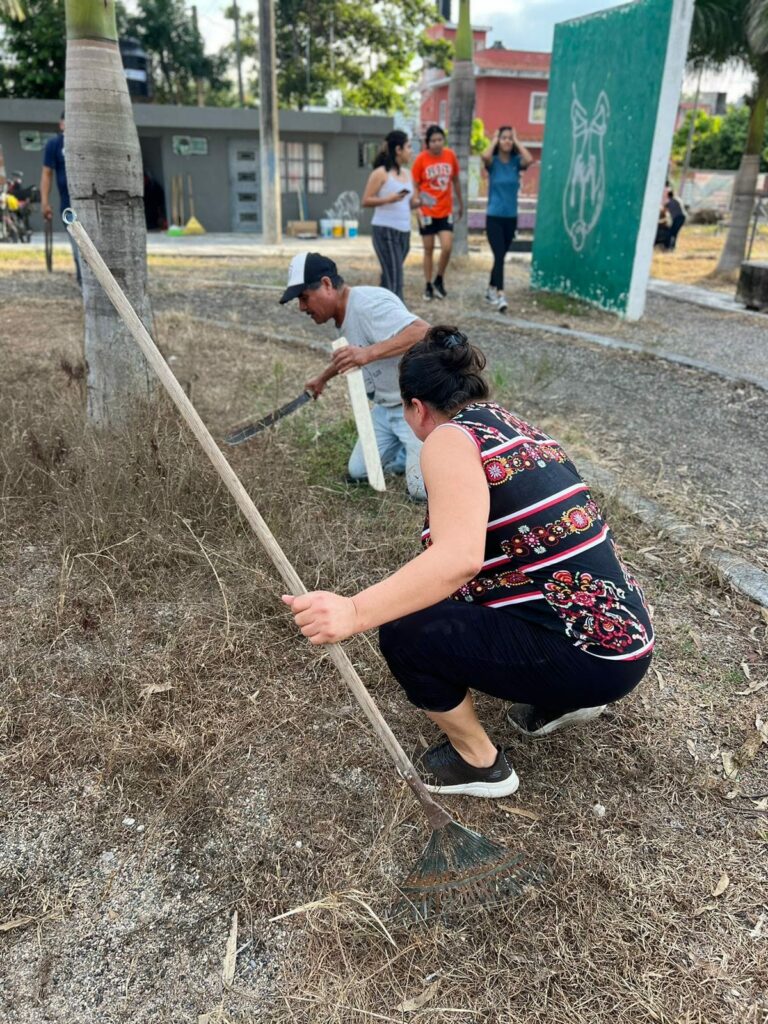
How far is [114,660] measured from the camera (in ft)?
8.26

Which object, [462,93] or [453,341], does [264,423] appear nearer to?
[453,341]

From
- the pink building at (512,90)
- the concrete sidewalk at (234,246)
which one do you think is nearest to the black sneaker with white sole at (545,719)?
the concrete sidewalk at (234,246)

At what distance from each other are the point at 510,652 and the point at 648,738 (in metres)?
0.69

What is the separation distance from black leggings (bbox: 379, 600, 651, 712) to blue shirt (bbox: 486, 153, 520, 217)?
24.0 feet

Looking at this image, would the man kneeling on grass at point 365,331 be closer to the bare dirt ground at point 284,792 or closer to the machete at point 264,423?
the machete at point 264,423

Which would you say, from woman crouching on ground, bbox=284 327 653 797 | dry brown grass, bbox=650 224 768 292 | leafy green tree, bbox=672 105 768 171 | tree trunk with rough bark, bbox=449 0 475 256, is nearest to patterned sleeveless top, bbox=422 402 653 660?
woman crouching on ground, bbox=284 327 653 797

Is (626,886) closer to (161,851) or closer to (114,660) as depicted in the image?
(161,851)

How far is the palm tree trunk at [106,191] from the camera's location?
335 cm

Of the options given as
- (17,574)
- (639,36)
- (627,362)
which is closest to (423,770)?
(17,574)

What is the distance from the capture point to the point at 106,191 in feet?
11.3

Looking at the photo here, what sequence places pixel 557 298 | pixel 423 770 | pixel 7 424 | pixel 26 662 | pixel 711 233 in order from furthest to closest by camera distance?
pixel 711 233 → pixel 557 298 → pixel 7 424 → pixel 26 662 → pixel 423 770

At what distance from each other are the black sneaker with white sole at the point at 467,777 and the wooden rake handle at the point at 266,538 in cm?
17

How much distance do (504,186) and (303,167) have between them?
1574 centimetres

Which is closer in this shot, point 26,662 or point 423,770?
point 423,770
